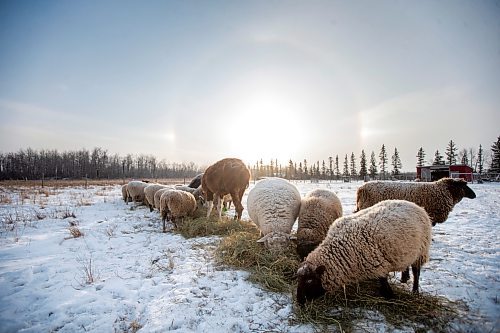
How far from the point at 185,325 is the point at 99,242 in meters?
5.33

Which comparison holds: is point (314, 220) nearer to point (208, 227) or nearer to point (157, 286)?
point (157, 286)

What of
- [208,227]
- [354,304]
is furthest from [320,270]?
[208,227]

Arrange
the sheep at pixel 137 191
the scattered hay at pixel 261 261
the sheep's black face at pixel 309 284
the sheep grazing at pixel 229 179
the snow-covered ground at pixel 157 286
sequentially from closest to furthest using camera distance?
the snow-covered ground at pixel 157 286 < the sheep's black face at pixel 309 284 < the scattered hay at pixel 261 261 < the sheep grazing at pixel 229 179 < the sheep at pixel 137 191

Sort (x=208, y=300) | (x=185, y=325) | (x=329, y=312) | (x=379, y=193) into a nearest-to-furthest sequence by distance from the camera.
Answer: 1. (x=185, y=325)
2. (x=329, y=312)
3. (x=208, y=300)
4. (x=379, y=193)

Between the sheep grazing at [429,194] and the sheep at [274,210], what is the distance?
10.2 ft

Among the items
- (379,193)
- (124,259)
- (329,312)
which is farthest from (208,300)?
(379,193)

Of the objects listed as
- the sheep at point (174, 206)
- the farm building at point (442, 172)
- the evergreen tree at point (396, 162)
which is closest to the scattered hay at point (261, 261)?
the sheep at point (174, 206)

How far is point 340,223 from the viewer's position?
14.5ft

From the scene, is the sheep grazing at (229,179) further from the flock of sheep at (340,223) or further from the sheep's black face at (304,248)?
the sheep's black face at (304,248)

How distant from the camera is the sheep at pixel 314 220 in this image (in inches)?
199

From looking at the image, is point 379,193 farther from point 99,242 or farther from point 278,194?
point 99,242

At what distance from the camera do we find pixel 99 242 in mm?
7148

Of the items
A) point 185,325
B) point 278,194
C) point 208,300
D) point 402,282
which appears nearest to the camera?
point 185,325

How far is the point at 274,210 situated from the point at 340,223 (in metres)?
2.09
